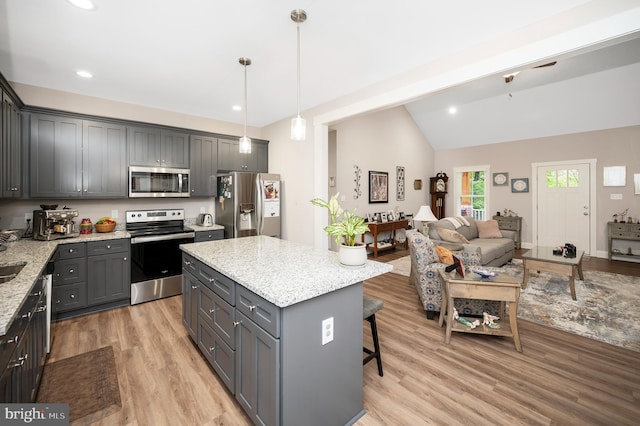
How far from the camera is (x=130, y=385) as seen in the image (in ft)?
6.77

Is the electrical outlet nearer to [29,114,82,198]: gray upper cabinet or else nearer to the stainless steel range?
the stainless steel range

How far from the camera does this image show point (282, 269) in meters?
1.85

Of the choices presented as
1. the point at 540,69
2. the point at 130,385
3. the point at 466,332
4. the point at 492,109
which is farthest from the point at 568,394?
the point at 492,109

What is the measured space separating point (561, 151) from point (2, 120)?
9502 mm

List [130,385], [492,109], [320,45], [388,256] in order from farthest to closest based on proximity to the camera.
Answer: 1. [492,109]
2. [388,256]
3. [320,45]
4. [130,385]

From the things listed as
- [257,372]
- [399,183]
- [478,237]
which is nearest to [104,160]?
[257,372]

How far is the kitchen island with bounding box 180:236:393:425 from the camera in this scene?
1.39 metres

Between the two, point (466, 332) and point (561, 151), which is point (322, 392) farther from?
point (561, 151)

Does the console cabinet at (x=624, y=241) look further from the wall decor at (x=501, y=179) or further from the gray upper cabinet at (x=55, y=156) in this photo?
the gray upper cabinet at (x=55, y=156)

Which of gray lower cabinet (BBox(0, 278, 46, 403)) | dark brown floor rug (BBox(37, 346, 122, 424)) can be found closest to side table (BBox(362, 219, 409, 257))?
dark brown floor rug (BBox(37, 346, 122, 424))

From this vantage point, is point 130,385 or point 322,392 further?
point 130,385

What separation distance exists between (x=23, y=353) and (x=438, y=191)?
8.82 metres

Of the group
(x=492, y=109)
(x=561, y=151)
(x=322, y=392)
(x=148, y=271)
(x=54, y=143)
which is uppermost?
(x=492, y=109)

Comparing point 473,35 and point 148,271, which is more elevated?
point 473,35
